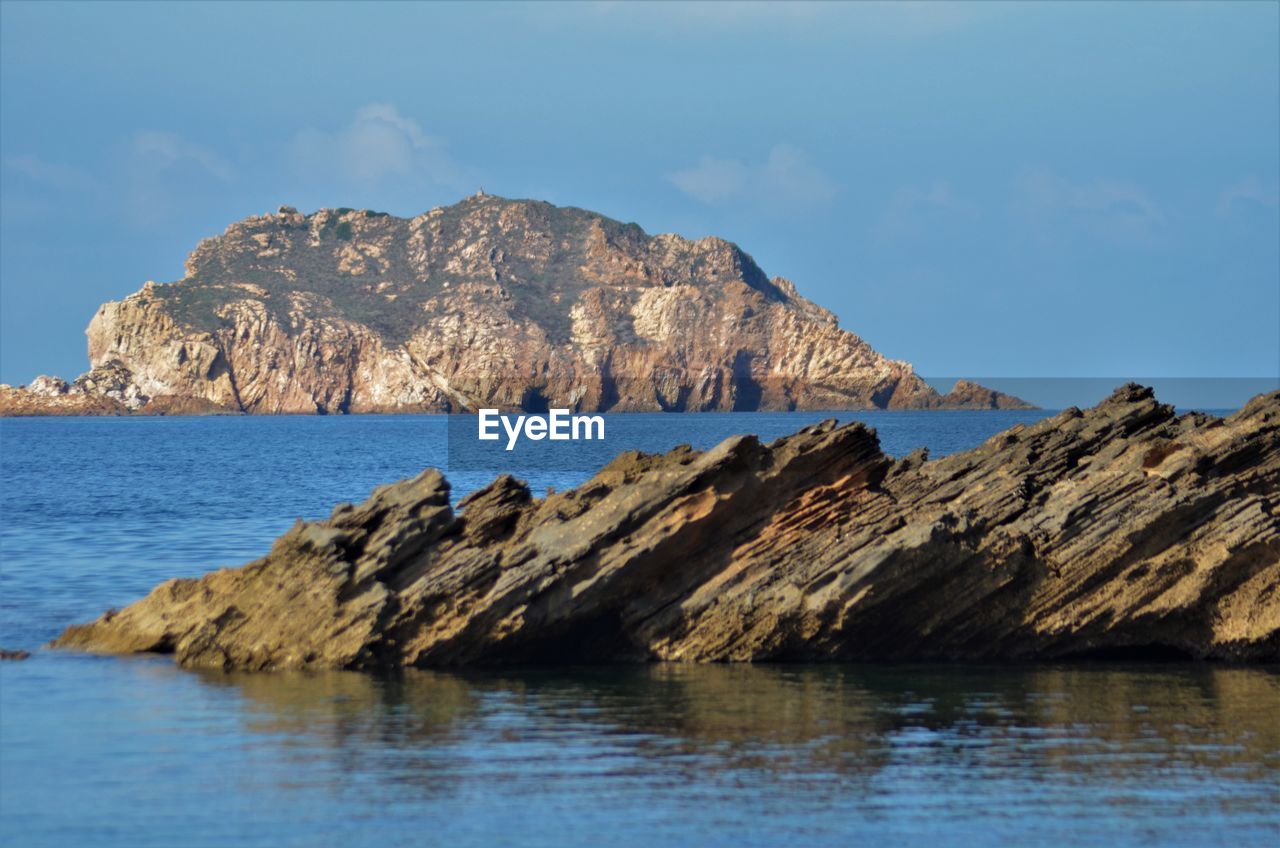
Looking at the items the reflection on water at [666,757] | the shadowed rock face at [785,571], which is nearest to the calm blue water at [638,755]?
the reflection on water at [666,757]

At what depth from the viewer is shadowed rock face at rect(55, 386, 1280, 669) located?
24.2 metres

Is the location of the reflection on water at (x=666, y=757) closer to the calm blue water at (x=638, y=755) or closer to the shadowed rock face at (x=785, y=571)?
the calm blue water at (x=638, y=755)

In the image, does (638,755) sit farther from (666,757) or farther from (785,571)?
(785,571)

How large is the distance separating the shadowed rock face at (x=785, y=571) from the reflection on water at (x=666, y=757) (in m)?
0.81

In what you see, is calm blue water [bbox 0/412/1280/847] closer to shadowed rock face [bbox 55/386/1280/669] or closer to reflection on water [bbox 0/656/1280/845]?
reflection on water [bbox 0/656/1280/845]

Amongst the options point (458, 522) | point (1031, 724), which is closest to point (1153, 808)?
point (1031, 724)

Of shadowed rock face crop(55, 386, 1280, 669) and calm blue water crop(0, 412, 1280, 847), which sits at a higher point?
shadowed rock face crop(55, 386, 1280, 669)

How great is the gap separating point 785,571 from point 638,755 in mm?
7144

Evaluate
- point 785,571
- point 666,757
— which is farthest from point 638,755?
point 785,571

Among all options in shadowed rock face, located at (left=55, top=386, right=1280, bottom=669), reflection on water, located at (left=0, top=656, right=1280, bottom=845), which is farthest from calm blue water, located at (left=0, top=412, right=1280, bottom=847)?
shadowed rock face, located at (left=55, top=386, right=1280, bottom=669)

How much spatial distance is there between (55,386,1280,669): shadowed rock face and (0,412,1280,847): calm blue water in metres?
0.80

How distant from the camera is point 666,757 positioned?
59.0 feet

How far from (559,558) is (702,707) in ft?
13.9

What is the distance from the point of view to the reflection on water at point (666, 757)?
15.1 metres
